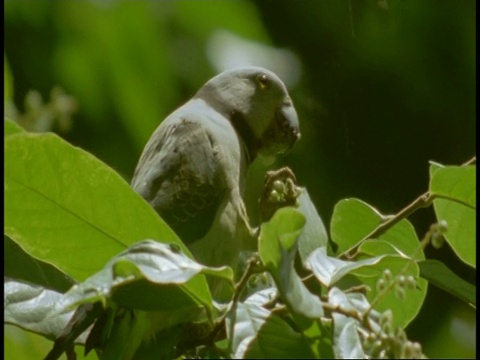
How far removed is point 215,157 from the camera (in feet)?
6.94

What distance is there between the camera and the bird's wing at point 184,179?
2020 millimetres

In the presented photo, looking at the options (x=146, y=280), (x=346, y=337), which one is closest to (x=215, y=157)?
(x=146, y=280)

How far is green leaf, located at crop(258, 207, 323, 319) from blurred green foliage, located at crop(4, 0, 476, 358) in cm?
211

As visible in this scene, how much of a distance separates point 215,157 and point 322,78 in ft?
7.34

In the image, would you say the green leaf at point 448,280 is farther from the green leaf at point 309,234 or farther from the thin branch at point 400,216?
the green leaf at point 309,234

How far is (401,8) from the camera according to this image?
4.00 metres

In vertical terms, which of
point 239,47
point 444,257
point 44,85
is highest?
point 239,47

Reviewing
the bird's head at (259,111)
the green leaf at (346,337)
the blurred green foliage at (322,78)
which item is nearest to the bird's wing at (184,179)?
the bird's head at (259,111)

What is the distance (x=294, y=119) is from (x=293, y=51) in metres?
1.96

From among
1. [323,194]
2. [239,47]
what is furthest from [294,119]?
[323,194]

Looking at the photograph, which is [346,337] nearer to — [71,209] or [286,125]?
[71,209]

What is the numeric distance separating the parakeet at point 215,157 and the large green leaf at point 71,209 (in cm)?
48

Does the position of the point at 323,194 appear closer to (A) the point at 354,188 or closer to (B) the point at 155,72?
(A) the point at 354,188

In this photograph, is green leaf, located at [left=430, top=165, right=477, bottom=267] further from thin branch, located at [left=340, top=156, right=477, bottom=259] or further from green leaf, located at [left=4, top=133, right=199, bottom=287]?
green leaf, located at [left=4, top=133, right=199, bottom=287]
